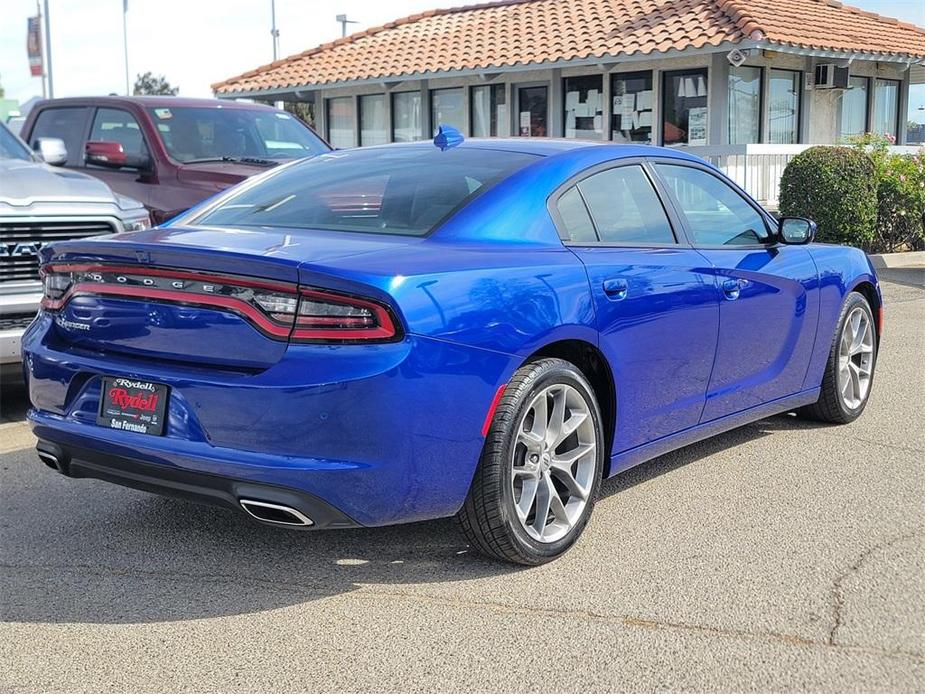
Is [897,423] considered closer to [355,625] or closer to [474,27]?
[355,625]

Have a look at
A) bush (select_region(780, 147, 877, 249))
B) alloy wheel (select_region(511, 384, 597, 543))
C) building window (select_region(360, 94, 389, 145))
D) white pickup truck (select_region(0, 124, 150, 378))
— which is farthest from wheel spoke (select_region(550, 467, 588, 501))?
building window (select_region(360, 94, 389, 145))

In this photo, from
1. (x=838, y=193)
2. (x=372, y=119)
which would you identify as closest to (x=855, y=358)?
(x=838, y=193)

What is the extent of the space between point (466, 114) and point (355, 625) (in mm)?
20912

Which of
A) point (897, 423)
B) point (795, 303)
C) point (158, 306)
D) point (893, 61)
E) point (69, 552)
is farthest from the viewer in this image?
point (893, 61)

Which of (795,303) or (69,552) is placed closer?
(69,552)

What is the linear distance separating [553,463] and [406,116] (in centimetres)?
2177

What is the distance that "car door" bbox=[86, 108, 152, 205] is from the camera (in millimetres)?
9492

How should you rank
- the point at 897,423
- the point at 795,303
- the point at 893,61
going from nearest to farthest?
the point at 795,303, the point at 897,423, the point at 893,61

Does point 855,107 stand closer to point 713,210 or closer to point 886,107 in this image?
point 886,107

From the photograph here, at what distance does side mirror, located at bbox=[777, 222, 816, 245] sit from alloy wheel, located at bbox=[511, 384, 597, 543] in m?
1.96

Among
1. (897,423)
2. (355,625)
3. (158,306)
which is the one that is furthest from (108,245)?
(897,423)

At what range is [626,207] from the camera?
4766 millimetres

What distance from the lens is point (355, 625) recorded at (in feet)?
11.7

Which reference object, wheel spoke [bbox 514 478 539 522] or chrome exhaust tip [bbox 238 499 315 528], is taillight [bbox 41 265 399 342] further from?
wheel spoke [bbox 514 478 539 522]
